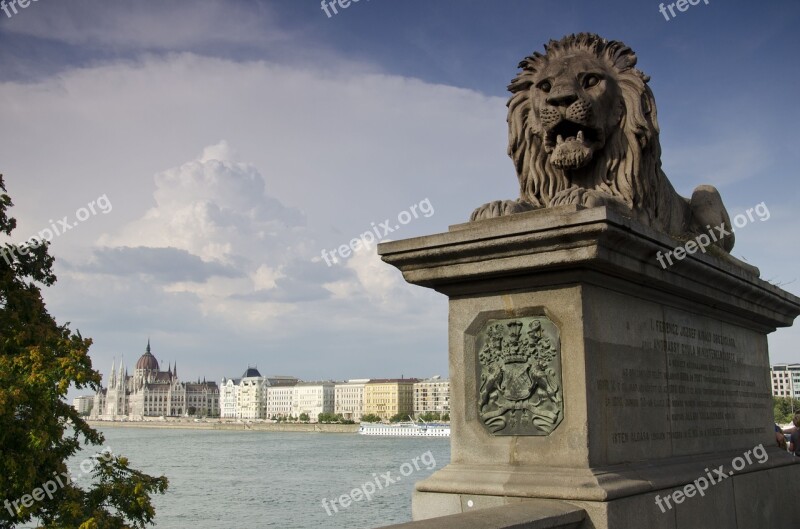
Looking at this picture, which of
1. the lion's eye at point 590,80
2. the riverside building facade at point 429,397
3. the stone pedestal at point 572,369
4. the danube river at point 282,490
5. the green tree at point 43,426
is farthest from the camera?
the riverside building facade at point 429,397

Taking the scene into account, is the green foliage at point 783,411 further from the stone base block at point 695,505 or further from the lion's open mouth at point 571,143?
the lion's open mouth at point 571,143

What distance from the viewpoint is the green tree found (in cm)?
Result: 1187

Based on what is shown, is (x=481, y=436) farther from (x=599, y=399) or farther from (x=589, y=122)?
(x=589, y=122)

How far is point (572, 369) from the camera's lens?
15.9ft

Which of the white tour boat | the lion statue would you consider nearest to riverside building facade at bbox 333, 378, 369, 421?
the white tour boat

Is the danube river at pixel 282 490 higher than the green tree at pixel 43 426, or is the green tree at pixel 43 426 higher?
the green tree at pixel 43 426

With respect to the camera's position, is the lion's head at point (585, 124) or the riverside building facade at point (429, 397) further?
the riverside building facade at point (429, 397)

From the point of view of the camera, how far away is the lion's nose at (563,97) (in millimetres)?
5832

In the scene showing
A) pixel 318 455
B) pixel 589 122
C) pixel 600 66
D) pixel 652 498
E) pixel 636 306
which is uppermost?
pixel 600 66

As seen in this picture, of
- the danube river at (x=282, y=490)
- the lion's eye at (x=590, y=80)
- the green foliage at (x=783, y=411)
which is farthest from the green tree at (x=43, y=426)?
the green foliage at (x=783, y=411)

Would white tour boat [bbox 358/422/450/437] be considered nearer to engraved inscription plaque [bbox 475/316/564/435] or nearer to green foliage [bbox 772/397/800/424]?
green foliage [bbox 772/397/800/424]

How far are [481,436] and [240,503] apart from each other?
3549cm

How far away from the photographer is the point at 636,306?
214 inches

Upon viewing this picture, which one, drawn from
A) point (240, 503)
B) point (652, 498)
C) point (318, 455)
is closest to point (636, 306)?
point (652, 498)
